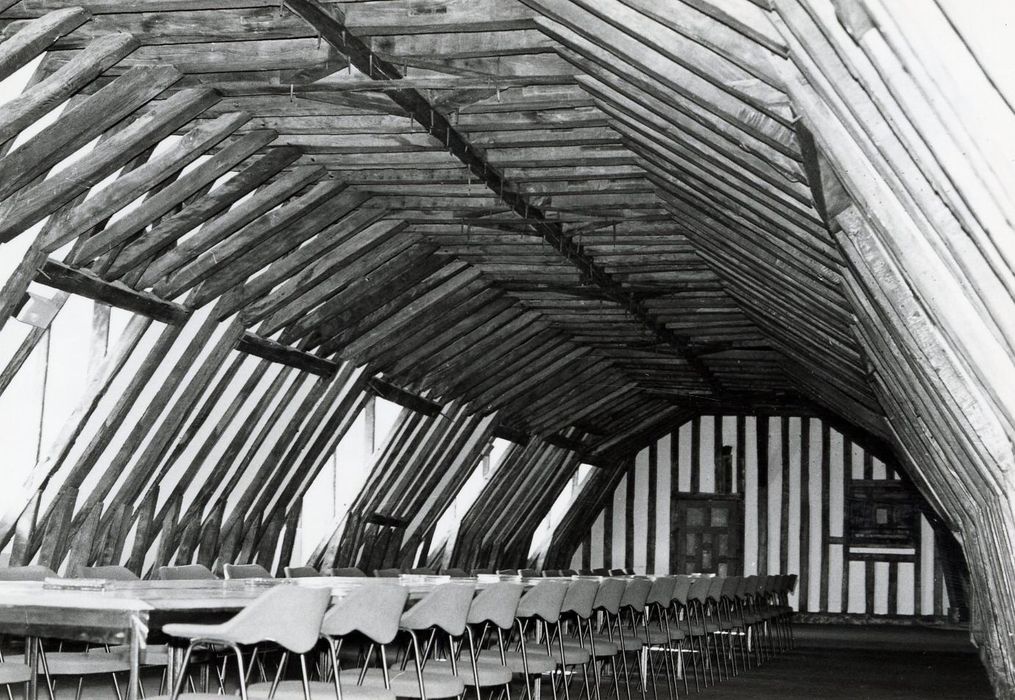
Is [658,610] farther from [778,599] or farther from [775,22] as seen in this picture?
[778,599]

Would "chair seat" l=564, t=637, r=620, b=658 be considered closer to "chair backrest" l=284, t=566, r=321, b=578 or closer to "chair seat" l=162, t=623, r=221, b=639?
"chair backrest" l=284, t=566, r=321, b=578

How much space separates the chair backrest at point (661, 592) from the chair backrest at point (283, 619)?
442 centimetres

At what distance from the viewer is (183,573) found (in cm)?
640

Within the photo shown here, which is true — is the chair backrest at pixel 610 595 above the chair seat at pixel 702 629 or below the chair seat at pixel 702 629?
above

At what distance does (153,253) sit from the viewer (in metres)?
7.21

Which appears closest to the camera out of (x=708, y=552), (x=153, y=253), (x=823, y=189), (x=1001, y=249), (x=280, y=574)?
(x=1001, y=249)

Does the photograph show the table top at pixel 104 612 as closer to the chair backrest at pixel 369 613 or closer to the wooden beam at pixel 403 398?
the chair backrest at pixel 369 613

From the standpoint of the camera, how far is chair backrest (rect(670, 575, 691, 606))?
8.72 meters

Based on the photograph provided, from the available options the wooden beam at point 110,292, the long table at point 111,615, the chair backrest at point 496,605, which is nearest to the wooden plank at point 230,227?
the wooden beam at point 110,292

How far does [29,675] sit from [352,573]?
4182 millimetres

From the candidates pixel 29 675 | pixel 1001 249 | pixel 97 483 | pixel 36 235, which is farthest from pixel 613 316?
pixel 1001 249

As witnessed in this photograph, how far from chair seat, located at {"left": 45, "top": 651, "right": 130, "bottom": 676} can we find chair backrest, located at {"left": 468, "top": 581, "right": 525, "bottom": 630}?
1534 millimetres

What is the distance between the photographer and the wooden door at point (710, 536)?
18.2 meters

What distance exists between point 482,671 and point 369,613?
1.11m
